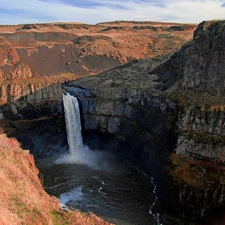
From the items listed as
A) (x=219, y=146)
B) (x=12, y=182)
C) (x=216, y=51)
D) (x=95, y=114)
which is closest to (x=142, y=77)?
(x=95, y=114)

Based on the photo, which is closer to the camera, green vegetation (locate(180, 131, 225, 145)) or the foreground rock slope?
the foreground rock slope

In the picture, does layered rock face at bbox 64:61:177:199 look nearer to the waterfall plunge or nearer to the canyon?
the canyon

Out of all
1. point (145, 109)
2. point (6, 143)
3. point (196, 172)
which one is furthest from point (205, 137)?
point (6, 143)

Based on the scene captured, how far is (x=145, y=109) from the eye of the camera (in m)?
43.8

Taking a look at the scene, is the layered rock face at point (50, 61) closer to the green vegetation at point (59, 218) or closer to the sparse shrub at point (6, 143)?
the sparse shrub at point (6, 143)

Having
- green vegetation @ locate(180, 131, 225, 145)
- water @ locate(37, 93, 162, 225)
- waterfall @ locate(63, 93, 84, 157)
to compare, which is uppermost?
green vegetation @ locate(180, 131, 225, 145)

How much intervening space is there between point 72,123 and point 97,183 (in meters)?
12.9

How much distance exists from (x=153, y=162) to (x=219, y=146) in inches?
439

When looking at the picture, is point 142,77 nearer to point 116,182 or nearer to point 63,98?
point 63,98

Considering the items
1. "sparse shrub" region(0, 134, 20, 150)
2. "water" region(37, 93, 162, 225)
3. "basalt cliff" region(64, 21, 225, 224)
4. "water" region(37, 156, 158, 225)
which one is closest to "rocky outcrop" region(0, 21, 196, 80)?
"basalt cliff" region(64, 21, 225, 224)

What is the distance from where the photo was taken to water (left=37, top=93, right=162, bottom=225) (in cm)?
3272

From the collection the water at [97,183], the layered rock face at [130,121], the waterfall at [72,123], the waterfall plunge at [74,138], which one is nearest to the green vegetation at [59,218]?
the water at [97,183]

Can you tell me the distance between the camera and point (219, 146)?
30891 mm

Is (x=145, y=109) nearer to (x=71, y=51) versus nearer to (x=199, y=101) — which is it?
(x=199, y=101)
